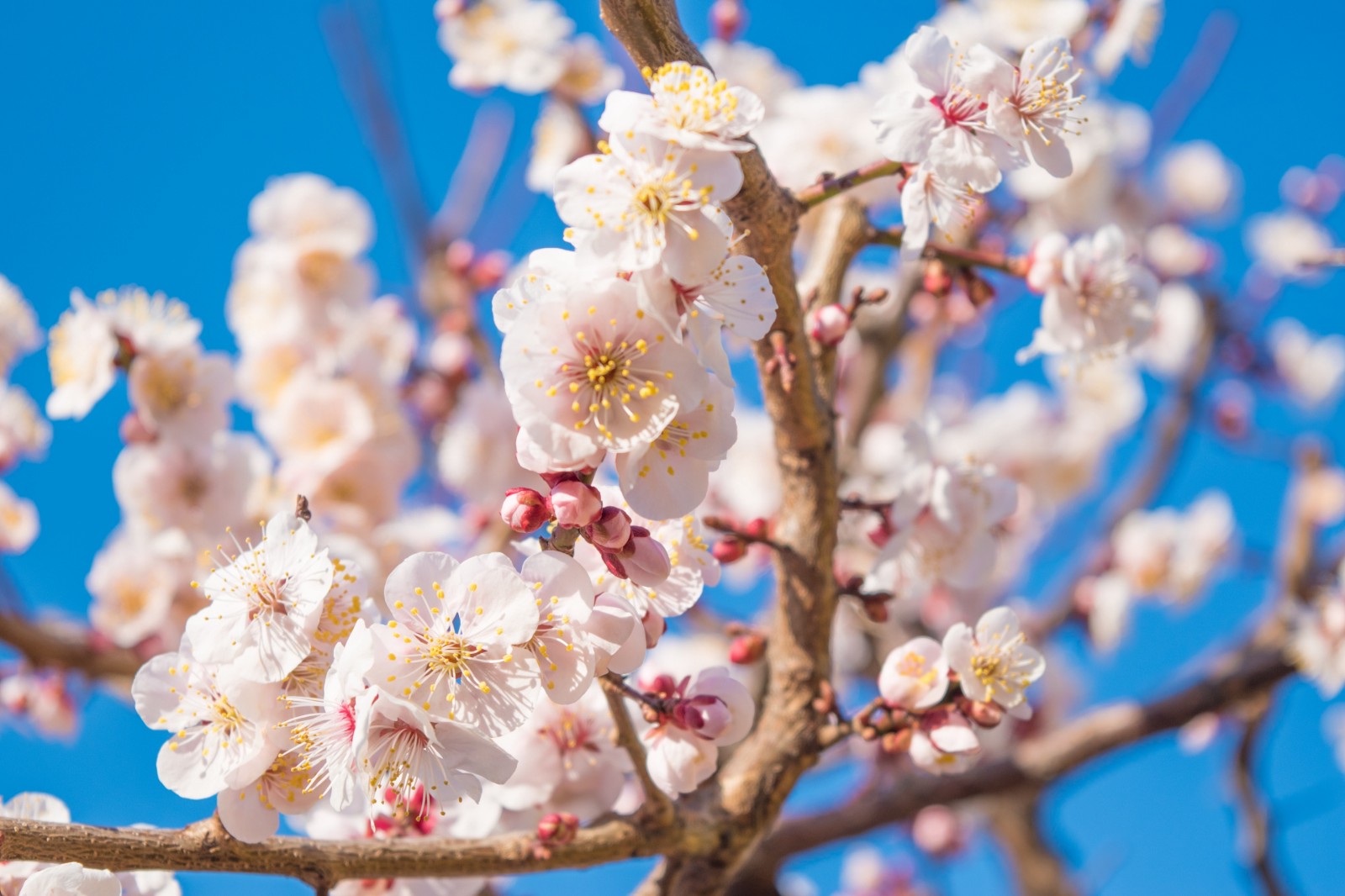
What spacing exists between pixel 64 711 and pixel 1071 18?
2850 millimetres

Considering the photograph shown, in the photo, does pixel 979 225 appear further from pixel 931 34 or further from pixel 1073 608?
pixel 1073 608

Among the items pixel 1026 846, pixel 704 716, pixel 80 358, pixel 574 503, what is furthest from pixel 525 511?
pixel 1026 846

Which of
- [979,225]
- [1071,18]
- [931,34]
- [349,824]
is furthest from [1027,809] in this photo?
[931,34]

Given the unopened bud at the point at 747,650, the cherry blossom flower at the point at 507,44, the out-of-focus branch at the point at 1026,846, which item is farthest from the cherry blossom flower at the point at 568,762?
the out-of-focus branch at the point at 1026,846

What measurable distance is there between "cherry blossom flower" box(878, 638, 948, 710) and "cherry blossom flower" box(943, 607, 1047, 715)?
3cm

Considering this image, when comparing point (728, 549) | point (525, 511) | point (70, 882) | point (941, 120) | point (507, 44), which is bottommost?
point (70, 882)

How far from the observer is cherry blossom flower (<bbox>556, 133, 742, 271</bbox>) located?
1.05m

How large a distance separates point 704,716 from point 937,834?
3.20 m

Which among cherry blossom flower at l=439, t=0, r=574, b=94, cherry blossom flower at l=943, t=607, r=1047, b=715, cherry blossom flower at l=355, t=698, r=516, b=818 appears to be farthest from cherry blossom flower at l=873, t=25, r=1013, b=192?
cherry blossom flower at l=439, t=0, r=574, b=94

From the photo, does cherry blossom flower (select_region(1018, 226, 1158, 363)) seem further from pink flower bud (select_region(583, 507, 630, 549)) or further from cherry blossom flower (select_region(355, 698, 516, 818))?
cherry blossom flower (select_region(355, 698, 516, 818))

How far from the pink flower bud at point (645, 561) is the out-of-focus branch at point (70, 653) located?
5.83 ft

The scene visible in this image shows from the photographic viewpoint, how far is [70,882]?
3.67 ft

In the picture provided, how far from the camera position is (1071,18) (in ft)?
8.18

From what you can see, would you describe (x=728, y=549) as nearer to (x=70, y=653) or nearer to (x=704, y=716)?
(x=704, y=716)
